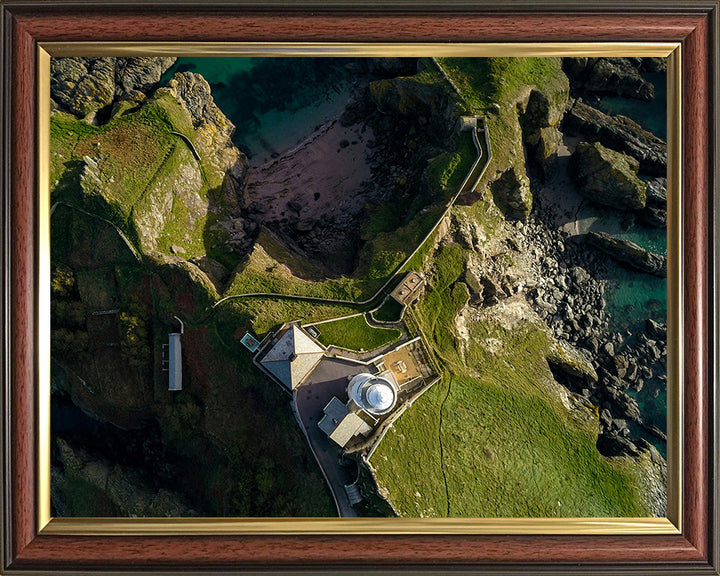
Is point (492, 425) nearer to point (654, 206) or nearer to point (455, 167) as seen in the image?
point (455, 167)

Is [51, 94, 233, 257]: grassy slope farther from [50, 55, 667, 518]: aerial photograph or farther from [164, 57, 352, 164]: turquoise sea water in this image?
[164, 57, 352, 164]: turquoise sea water

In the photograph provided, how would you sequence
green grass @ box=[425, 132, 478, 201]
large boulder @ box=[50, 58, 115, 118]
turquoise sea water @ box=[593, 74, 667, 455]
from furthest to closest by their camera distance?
turquoise sea water @ box=[593, 74, 667, 455]
large boulder @ box=[50, 58, 115, 118]
green grass @ box=[425, 132, 478, 201]

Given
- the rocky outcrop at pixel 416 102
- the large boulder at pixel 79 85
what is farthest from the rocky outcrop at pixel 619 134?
the large boulder at pixel 79 85

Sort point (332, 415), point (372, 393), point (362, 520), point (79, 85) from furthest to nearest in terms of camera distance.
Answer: point (79, 85), point (332, 415), point (372, 393), point (362, 520)

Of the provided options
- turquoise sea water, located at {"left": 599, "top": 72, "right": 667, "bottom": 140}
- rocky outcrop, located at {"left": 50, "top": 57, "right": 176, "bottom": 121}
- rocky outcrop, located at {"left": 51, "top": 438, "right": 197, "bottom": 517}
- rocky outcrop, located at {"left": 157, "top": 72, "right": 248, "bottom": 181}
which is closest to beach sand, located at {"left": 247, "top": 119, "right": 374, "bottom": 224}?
rocky outcrop, located at {"left": 157, "top": 72, "right": 248, "bottom": 181}

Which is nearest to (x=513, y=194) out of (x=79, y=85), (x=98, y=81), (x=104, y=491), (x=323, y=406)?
(x=323, y=406)

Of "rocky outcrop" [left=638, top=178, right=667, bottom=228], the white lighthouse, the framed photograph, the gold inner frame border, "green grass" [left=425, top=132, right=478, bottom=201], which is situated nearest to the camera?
the gold inner frame border

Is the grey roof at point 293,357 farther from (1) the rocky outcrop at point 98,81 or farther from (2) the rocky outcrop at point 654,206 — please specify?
(2) the rocky outcrop at point 654,206
